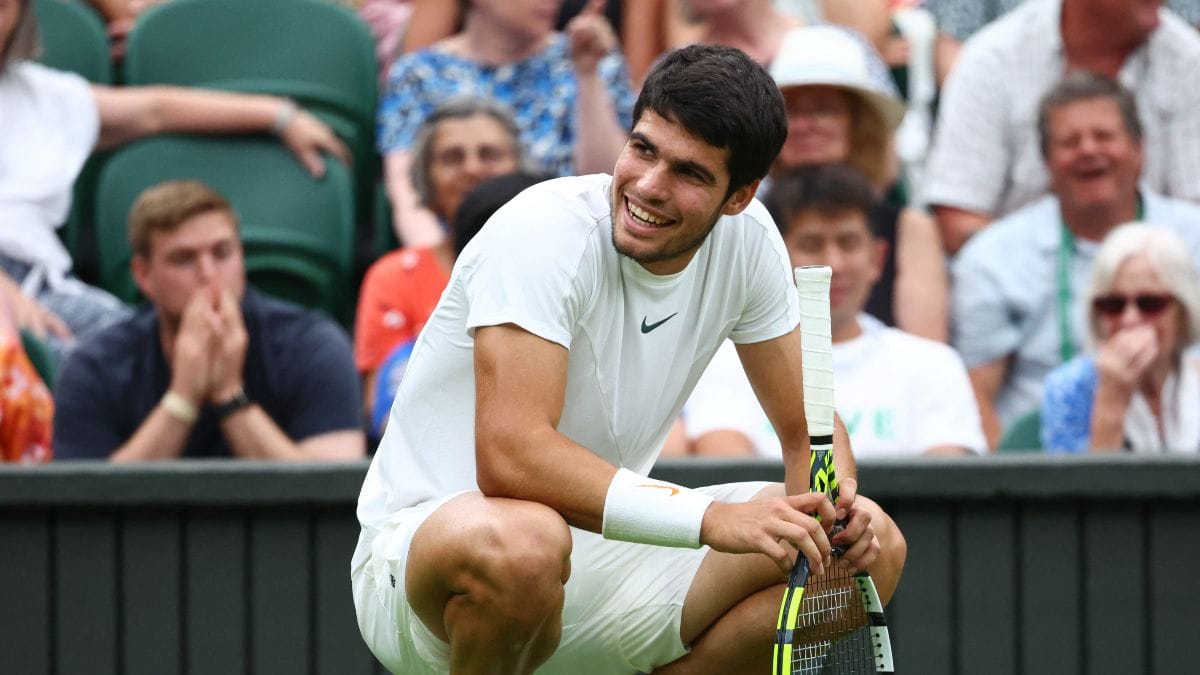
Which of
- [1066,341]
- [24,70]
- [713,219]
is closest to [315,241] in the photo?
[24,70]

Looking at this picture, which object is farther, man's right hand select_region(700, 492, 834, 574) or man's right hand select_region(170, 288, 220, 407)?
man's right hand select_region(170, 288, 220, 407)

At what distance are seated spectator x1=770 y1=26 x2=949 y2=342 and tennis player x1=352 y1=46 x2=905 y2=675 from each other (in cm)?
217

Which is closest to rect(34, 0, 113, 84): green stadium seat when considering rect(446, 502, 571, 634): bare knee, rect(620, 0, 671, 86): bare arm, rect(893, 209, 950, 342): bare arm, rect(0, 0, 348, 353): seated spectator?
rect(0, 0, 348, 353): seated spectator

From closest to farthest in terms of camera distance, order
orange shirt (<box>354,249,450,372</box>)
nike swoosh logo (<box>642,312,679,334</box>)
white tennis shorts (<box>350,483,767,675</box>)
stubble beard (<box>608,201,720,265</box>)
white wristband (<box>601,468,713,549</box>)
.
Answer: white wristband (<box>601,468,713,549</box>) < stubble beard (<box>608,201,720,265</box>) < nike swoosh logo (<box>642,312,679,334</box>) < white tennis shorts (<box>350,483,767,675</box>) < orange shirt (<box>354,249,450,372</box>)

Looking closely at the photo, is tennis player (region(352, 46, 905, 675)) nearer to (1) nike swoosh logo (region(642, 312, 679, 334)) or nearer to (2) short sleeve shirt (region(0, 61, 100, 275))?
(1) nike swoosh logo (region(642, 312, 679, 334))

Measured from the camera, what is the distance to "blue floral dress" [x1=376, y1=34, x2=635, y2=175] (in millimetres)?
6059

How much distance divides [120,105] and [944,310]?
2920mm

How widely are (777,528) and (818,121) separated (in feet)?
10.1

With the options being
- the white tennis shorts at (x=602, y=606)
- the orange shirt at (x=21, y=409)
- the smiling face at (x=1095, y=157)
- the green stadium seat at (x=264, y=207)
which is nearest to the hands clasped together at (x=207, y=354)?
the orange shirt at (x=21, y=409)

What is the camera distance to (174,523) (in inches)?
181

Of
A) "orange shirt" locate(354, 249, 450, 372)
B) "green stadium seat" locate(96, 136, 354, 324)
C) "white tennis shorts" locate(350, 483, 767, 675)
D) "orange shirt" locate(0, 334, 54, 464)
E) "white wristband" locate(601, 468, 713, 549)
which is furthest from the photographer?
"green stadium seat" locate(96, 136, 354, 324)

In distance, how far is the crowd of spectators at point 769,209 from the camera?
5.10 metres

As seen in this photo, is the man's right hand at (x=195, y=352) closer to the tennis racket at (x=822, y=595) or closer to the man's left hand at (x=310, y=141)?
the man's left hand at (x=310, y=141)

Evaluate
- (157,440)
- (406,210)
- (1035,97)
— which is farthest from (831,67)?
(157,440)
